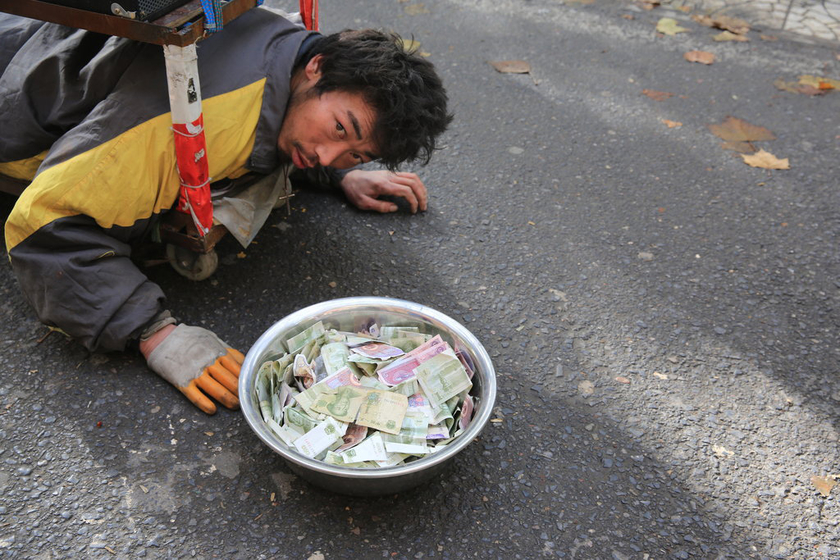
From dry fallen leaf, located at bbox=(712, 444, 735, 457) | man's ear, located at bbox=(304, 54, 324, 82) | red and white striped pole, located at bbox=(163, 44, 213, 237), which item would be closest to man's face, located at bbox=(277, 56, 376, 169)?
man's ear, located at bbox=(304, 54, 324, 82)

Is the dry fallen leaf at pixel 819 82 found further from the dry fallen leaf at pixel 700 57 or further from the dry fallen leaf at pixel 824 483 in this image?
the dry fallen leaf at pixel 824 483

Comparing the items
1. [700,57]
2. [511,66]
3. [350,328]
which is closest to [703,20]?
[700,57]

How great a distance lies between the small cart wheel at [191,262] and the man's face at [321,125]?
40 centimetres

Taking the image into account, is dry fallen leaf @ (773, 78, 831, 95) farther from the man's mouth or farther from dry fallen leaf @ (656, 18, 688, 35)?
the man's mouth

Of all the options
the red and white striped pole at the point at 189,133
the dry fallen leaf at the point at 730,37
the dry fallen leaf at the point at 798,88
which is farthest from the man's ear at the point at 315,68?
the dry fallen leaf at the point at 730,37

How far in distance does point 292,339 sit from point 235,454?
312 millimetres

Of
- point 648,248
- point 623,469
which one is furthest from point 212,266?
point 648,248

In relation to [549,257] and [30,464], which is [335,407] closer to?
[30,464]

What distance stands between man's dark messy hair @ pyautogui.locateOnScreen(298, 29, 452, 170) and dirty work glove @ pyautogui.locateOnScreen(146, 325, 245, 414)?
702 mm

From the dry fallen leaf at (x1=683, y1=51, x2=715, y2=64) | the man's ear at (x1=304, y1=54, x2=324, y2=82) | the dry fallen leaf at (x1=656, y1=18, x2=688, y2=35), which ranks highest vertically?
the man's ear at (x1=304, y1=54, x2=324, y2=82)

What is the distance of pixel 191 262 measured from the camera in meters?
2.10

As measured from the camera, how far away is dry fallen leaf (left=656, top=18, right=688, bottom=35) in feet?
13.6

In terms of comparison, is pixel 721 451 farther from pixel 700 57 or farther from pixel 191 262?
pixel 700 57

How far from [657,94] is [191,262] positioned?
2.50 meters
